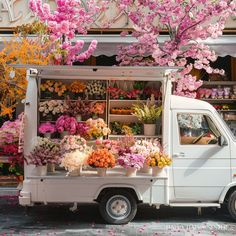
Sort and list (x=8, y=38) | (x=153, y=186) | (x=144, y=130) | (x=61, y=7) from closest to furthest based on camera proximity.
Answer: (x=153, y=186) → (x=144, y=130) → (x=61, y=7) → (x=8, y=38)

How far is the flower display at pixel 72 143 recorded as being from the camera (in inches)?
338

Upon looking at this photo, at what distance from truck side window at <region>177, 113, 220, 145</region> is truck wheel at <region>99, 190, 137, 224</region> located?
54.7 inches

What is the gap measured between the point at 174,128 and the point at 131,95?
140 centimetres

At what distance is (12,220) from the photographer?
29.6 feet

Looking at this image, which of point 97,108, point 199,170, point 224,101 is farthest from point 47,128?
point 224,101

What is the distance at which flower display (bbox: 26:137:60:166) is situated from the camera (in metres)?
8.40

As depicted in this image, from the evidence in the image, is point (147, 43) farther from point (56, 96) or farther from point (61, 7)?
point (56, 96)

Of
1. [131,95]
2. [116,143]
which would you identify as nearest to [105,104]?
[131,95]

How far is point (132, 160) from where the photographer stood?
8.40m

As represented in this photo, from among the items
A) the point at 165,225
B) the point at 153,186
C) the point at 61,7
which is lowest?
the point at 165,225

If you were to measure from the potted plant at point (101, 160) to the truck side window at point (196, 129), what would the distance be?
1.35m

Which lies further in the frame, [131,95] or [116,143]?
[131,95]

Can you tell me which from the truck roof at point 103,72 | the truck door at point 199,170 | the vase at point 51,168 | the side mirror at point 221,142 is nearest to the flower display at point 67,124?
the vase at point 51,168

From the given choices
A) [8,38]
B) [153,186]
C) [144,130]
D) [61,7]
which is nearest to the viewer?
[153,186]
